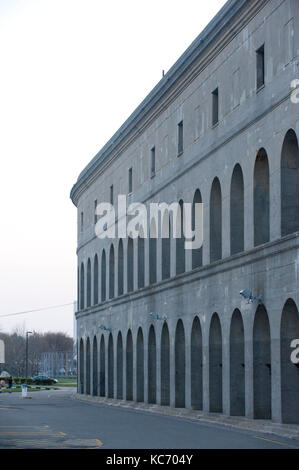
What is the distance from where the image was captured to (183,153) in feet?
156

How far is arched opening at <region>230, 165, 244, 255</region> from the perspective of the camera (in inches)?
1564

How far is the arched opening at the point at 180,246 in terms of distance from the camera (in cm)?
4769

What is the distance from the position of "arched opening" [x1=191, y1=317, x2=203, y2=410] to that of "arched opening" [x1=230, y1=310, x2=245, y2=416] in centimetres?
532

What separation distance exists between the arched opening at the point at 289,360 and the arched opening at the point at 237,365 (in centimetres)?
515

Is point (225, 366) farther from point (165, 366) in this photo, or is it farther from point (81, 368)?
point (81, 368)

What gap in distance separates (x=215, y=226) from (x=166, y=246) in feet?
27.9

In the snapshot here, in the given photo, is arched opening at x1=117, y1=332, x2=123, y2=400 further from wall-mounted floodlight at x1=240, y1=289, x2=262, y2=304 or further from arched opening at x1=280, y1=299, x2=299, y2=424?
arched opening at x1=280, y1=299, x2=299, y2=424

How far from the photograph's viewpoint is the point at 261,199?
37469 millimetres

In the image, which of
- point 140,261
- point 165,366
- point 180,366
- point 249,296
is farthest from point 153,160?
point 249,296

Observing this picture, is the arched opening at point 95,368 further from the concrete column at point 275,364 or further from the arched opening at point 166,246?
the concrete column at point 275,364

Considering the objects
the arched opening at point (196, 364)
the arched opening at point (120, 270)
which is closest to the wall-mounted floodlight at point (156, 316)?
the arched opening at point (196, 364)

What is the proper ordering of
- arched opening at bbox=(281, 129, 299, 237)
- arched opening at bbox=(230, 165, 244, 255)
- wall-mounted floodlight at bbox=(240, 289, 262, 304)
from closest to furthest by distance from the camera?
arched opening at bbox=(281, 129, 299, 237), wall-mounted floodlight at bbox=(240, 289, 262, 304), arched opening at bbox=(230, 165, 244, 255)

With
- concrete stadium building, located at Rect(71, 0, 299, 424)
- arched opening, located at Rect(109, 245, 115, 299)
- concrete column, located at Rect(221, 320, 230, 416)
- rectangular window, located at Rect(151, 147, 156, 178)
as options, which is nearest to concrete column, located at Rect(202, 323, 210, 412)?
concrete stadium building, located at Rect(71, 0, 299, 424)
